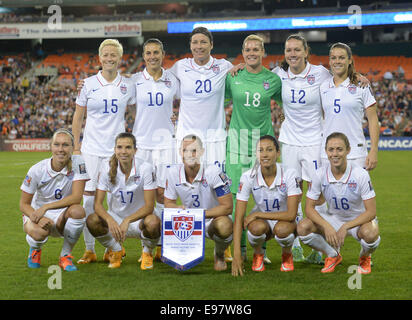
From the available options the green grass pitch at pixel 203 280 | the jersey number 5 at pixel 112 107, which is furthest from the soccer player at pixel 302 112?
the jersey number 5 at pixel 112 107

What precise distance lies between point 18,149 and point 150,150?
20.8 m

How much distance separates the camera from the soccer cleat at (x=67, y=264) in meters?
5.05

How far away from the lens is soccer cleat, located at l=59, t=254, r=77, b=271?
505 cm

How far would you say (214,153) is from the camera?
5.71 meters

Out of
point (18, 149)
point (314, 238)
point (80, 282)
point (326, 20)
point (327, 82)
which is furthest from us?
point (326, 20)

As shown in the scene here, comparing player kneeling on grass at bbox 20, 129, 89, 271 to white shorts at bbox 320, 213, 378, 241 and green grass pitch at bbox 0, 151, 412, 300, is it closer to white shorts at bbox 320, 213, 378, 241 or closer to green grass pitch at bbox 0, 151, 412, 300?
green grass pitch at bbox 0, 151, 412, 300

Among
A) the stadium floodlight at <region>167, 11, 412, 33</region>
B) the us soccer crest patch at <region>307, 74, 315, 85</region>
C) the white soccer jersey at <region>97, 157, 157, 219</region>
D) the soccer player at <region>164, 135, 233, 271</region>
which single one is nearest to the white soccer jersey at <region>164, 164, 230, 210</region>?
the soccer player at <region>164, 135, 233, 271</region>

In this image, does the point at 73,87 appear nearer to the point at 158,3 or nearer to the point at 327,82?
the point at 158,3

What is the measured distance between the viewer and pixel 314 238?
4930 mm

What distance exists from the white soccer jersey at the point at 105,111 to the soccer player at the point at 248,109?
3.63 ft

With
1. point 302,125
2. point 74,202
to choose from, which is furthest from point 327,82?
point 74,202

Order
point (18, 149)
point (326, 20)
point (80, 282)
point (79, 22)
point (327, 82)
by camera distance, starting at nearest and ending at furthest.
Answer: point (80, 282)
point (327, 82)
point (18, 149)
point (326, 20)
point (79, 22)

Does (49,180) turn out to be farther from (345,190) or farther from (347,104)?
(347,104)

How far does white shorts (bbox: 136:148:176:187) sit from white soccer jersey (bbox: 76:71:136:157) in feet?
1.06
